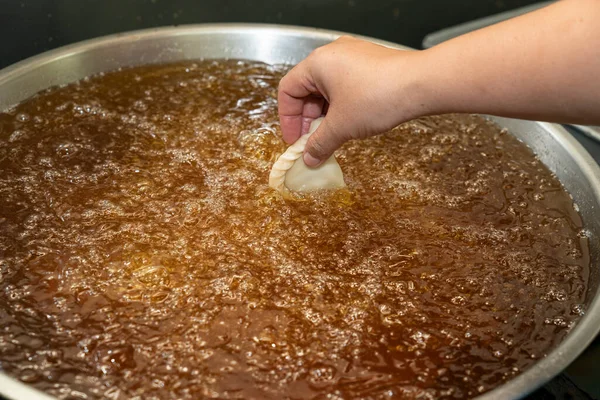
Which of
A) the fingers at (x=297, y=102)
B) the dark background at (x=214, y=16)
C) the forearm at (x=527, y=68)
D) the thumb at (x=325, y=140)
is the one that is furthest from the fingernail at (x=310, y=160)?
the dark background at (x=214, y=16)

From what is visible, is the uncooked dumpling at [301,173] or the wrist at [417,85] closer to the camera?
the wrist at [417,85]

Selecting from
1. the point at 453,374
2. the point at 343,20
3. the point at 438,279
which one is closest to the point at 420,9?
the point at 343,20

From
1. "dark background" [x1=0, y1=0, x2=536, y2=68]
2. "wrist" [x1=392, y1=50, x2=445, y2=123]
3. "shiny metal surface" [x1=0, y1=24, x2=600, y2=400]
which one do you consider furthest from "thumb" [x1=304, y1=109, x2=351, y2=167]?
"dark background" [x1=0, y1=0, x2=536, y2=68]

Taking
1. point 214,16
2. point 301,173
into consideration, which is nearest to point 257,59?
point 214,16

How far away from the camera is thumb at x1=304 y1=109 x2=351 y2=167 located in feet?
3.13

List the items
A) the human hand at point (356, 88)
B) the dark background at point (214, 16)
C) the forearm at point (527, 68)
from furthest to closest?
the dark background at point (214, 16) < the human hand at point (356, 88) < the forearm at point (527, 68)

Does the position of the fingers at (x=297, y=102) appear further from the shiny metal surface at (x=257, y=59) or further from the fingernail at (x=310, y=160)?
the shiny metal surface at (x=257, y=59)

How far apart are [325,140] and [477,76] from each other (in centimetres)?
26

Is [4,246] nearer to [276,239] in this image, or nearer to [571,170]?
[276,239]

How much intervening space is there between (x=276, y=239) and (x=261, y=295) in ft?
0.40

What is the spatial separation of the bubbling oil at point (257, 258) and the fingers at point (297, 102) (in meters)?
0.08

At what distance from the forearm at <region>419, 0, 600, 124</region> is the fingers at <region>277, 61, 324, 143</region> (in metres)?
0.23

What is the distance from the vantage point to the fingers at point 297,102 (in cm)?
103

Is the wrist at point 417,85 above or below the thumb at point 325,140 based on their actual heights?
above
